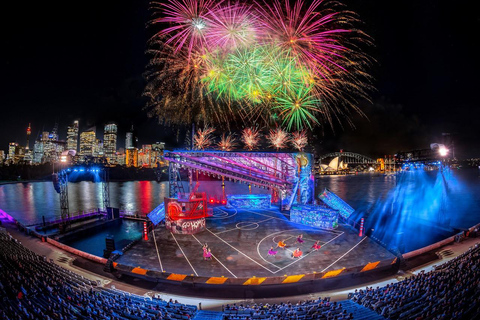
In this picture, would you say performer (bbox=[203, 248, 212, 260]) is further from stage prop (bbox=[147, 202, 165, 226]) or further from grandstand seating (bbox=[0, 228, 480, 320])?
stage prop (bbox=[147, 202, 165, 226])

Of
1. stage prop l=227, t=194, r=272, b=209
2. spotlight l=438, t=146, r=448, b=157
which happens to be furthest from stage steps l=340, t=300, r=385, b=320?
spotlight l=438, t=146, r=448, b=157

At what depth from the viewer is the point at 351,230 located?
2419 centimetres

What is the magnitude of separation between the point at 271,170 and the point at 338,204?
961 cm

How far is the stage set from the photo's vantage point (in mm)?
17062

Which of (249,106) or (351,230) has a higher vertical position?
(249,106)

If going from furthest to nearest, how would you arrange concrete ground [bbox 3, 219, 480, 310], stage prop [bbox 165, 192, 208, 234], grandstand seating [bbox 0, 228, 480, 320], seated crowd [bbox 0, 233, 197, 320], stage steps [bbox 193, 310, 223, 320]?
stage prop [bbox 165, 192, 208, 234], concrete ground [bbox 3, 219, 480, 310], stage steps [bbox 193, 310, 223, 320], seated crowd [bbox 0, 233, 197, 320], grandstand seating [bbox 0, 228, 480, 320]

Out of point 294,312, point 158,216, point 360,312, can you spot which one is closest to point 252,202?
point 158,216

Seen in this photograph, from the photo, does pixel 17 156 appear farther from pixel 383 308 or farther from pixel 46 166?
pixel 383 308

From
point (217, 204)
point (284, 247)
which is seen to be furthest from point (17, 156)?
point (284, 247)

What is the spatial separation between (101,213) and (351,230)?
1307 inches

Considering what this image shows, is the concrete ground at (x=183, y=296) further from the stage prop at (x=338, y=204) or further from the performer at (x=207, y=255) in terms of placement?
the stage prop at (x=338, y=204)

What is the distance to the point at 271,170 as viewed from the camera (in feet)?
116

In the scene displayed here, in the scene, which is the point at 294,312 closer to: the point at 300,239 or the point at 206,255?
the point at 206,255

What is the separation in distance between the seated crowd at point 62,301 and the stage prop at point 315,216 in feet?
52.5
